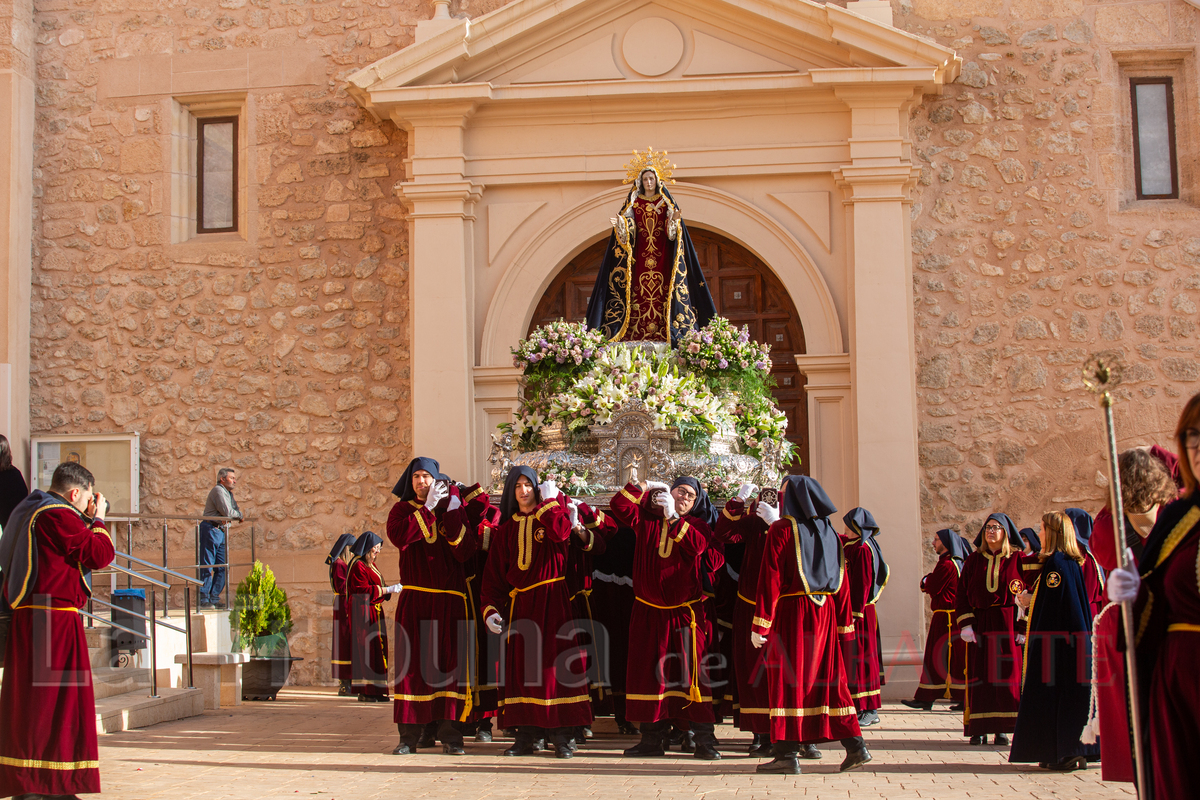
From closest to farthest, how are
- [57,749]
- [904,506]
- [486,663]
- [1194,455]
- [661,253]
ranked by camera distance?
1. [1194,455]
2. [57,749]
3. [486,663]
4. [661,253]
5. [904,506]

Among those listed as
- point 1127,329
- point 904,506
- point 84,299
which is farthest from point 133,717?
point 1127,329

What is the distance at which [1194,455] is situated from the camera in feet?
11.8

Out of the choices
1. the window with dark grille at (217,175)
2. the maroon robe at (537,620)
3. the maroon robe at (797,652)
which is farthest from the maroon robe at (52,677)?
the window with dark grille at (217,175)

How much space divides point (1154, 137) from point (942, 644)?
5.59 meters

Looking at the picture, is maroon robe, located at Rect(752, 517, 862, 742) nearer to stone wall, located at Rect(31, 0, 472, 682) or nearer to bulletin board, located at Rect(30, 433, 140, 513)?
stone wall, located at Rect(31, 0, 472, 682)

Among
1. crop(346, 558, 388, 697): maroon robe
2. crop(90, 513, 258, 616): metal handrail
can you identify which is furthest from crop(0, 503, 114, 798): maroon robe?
crop(346, 558, 388, 697): maroon robe

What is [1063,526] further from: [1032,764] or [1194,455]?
[1194,455]

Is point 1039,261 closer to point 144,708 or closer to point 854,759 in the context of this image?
point 854,759

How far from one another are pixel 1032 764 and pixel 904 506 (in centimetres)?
410

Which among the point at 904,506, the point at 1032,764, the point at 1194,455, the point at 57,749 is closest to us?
the point at 1194,455

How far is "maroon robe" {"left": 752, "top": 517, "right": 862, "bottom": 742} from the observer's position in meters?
6.67

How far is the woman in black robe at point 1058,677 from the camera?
6.83m

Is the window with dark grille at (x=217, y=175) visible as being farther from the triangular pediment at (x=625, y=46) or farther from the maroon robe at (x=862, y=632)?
the maroon robe at (x=862, y=632)

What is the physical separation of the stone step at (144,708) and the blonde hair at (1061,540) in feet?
19.7
